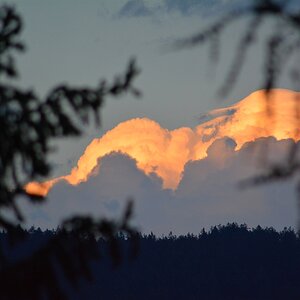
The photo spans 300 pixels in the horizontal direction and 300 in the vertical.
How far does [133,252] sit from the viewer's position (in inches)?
339

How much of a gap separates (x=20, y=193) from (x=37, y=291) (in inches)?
52.3

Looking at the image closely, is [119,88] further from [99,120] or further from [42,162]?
[42,162]

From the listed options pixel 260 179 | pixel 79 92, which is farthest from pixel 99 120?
pixel 260 179

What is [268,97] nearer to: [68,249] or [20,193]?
[68,249]

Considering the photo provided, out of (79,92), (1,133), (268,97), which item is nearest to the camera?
(268,97)

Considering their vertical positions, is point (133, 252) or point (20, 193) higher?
point (20, 193)

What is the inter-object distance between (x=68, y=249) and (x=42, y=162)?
0.86 m

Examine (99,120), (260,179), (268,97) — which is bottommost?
(260,179)

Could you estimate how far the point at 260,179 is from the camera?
422 centimetres

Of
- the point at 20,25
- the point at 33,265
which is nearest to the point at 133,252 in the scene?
the point at 33,265

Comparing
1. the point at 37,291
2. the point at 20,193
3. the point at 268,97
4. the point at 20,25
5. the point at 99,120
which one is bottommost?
the point at 268,97

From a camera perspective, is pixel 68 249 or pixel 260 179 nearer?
pixel 260 179

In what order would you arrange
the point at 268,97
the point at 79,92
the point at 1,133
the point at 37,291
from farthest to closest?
Answer: 1. the point at 79,92
2. the point at 1,133
3. the point at 37,291
4. the point at 268,97

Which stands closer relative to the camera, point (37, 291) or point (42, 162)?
point (37, 291)
